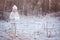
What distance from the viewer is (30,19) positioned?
3055mm

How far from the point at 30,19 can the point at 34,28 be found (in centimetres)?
19

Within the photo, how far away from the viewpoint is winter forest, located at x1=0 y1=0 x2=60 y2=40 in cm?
302

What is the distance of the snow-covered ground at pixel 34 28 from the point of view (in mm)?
3006

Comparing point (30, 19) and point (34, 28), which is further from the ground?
point (30, 19)

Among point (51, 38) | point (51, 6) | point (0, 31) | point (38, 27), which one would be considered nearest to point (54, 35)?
point (51, 38)

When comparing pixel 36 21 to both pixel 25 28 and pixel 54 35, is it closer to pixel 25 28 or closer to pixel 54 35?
pixel 25 28

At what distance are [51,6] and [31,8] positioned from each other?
1.29 ft

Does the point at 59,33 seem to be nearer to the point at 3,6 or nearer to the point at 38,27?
the point at 38,27

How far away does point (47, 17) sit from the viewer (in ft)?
10.1

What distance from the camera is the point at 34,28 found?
3045 mm

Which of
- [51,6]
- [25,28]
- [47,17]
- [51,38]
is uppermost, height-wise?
[51,6]

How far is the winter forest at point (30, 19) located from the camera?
3018mm

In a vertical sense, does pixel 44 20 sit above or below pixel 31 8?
below

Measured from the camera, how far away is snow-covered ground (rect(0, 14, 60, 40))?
3.01 m
